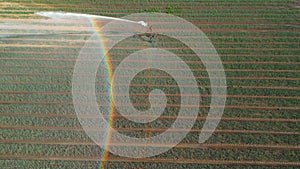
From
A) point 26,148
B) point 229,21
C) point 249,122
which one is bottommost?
point 26,148

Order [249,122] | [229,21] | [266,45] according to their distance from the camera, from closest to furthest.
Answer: [249,122] → [266,45] → [229,21]

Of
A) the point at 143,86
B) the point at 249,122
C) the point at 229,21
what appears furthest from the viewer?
the point at 229,21

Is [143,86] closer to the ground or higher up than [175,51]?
closer to the ground

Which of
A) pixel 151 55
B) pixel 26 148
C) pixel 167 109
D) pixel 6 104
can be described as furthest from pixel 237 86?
pixel 6 104

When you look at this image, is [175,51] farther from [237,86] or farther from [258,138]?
[258,138]

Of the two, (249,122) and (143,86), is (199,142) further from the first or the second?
(143,86)

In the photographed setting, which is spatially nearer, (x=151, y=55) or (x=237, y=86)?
(x=237, y=86)
